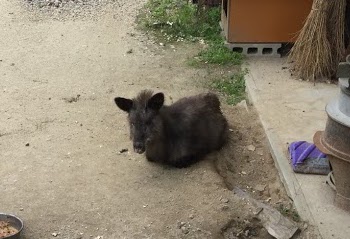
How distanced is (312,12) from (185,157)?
8.67ft

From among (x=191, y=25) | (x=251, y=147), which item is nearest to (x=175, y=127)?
(x=251, y=147)

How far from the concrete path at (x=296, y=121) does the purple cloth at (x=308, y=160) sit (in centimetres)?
6

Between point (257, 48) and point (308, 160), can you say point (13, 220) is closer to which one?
point (308, 160)

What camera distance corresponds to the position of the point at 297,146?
217 inches

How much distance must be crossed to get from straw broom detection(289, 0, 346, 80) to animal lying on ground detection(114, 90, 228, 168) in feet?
5.59

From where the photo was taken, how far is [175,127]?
5562 mm

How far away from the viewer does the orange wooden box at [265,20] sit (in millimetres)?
7656

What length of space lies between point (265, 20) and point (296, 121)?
204cm

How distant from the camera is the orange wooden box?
301 inches

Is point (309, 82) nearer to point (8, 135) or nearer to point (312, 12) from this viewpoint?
point (312, 12)

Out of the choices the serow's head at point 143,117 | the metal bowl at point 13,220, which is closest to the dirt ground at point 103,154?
the metal bowl at point 13,220

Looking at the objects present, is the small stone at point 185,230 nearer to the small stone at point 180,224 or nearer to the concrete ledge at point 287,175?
the small stone at point 180,224

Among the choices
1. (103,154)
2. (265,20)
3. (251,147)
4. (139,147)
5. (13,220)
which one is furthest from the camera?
(265,20)

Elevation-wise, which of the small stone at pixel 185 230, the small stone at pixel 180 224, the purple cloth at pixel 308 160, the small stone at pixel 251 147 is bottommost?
the small stone at pixel 251 147
